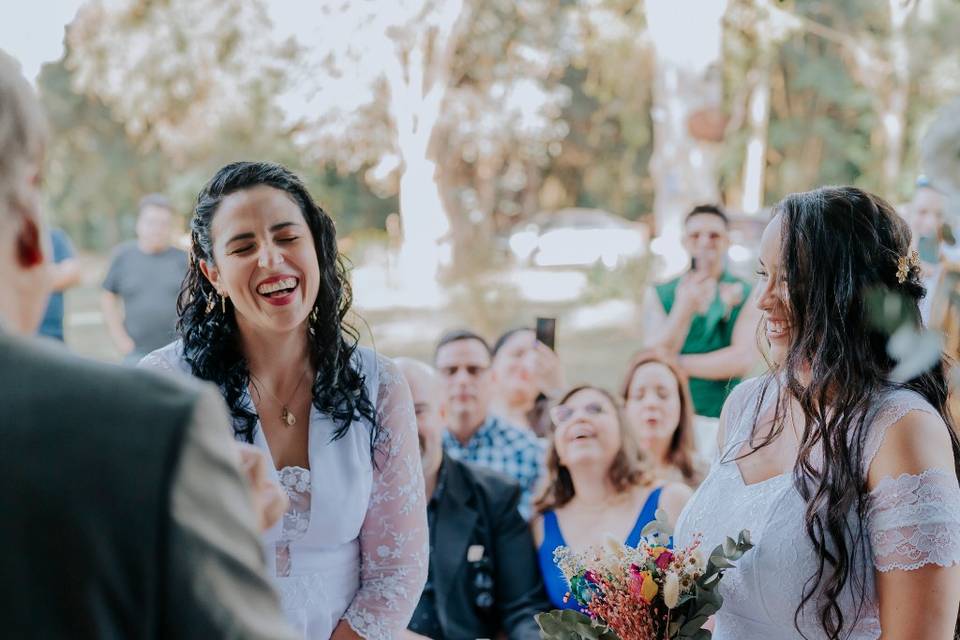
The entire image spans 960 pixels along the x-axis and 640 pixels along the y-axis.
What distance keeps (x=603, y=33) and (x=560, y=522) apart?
439 inches

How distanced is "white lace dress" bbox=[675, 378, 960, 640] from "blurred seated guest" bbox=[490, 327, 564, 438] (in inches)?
105

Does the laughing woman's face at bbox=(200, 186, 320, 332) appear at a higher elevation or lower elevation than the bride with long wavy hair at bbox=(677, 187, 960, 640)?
higher

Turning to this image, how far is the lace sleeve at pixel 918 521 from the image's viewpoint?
1748mm

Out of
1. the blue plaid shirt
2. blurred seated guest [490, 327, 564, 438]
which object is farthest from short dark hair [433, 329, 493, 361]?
blurred seated guest [490, 327, 564, 438]

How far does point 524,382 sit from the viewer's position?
479 centimetres

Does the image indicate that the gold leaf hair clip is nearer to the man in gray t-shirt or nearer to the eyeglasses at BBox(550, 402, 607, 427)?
the eyeglasses at BBox(550, 402, 607, 427)

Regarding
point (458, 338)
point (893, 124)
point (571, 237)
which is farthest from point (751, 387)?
point (571, 237)

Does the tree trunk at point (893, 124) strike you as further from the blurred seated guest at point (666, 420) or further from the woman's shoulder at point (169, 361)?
the woman's shoulder at point (169, 361)

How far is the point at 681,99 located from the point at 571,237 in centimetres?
1182

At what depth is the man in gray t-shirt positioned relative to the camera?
6508 mm

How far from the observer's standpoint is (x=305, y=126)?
50.3ft

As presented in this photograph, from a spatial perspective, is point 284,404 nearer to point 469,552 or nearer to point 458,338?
point 469,552

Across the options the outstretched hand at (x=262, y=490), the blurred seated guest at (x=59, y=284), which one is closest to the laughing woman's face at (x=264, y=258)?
the outstretched hand at (x=262, y=490)

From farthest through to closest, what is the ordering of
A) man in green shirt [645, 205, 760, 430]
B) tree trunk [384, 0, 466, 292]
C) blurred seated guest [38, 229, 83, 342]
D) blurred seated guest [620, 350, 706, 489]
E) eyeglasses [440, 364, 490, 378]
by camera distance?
1. tree trunk [384, 0, 466, 292]
2. blurred seated guest [38, 229, 83, 342]
3. man in green shirt [645, 205, 760, 430]
4. eyeglasses [440, 364, 490, 378]
5. blurred seated guest [620, 350, 706, 489]
